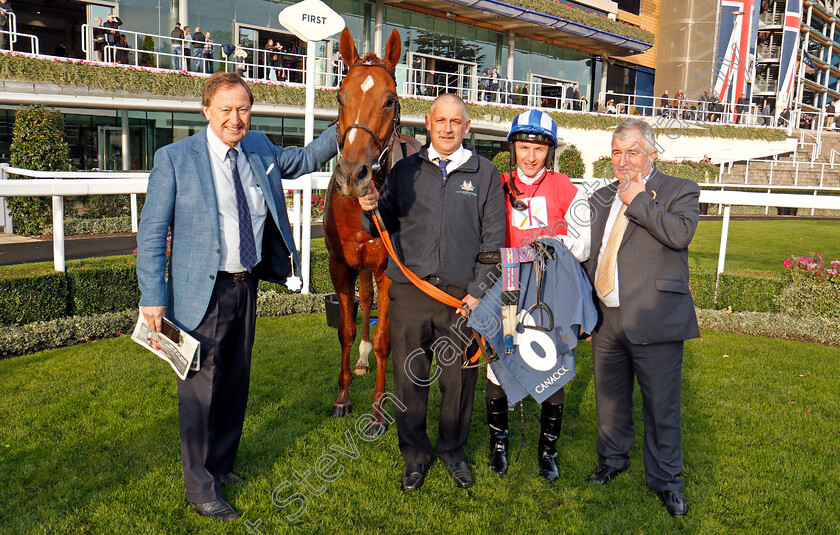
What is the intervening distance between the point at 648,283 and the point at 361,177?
155 centimetres

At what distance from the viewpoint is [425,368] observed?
11.0 ft

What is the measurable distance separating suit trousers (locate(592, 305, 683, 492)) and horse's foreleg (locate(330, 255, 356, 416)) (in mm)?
1851

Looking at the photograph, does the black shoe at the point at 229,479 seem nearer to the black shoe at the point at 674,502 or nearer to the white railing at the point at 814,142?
the black shoe at the point at 674,502

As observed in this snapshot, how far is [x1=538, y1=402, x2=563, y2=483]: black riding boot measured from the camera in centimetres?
346

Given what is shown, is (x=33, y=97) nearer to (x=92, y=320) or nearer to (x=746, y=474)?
(x=92, y=320)

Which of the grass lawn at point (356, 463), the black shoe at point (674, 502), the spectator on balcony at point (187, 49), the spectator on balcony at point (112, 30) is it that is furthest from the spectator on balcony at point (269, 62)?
the black shoe at point (674, 502)

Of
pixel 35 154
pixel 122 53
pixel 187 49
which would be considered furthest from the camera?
pixel 187 49

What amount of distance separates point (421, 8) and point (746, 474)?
2548 cm

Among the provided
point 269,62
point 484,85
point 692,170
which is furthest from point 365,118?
point 484,85

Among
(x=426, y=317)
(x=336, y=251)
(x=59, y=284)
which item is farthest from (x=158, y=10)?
(x=426, y=317)

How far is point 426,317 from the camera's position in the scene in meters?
3.27

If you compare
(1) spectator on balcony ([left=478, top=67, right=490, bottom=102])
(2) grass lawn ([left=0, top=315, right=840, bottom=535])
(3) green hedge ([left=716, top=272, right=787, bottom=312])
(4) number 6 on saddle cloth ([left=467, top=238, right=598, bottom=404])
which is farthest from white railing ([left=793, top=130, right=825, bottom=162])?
(4) number 6 on saddle cloth ([left=467, top=238, right=598, bottom=404])

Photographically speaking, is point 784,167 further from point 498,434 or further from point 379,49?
point 498,434

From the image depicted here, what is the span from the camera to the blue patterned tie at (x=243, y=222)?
3020mm
